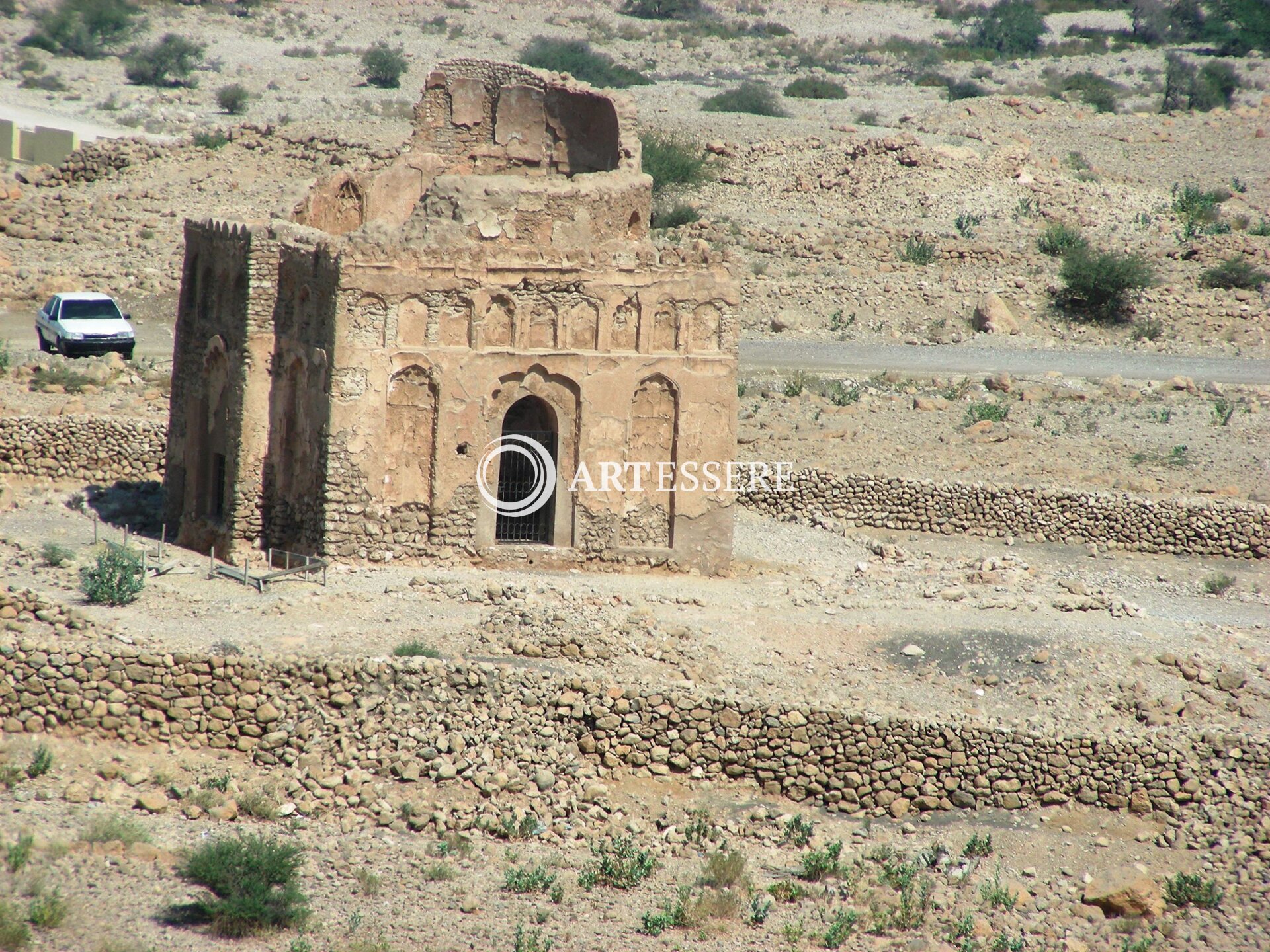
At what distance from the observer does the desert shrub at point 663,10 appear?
69.6 metres

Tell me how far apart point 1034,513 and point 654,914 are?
12237 mm

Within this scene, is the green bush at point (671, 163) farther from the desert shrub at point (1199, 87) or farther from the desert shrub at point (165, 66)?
the desert shrub at point (1199, 87)

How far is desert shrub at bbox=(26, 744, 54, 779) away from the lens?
13.3 m

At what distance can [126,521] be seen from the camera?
2062 cm

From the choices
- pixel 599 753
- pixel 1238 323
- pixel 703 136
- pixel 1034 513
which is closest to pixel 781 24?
pixel 703 136

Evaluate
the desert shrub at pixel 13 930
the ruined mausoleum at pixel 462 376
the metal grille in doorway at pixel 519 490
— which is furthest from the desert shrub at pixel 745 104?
the desert shrub at pixel 13 930

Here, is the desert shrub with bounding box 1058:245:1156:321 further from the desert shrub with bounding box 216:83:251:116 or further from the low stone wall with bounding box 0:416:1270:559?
the desert shrub with bounding box 216:83:251:116

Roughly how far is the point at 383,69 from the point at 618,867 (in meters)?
45.3

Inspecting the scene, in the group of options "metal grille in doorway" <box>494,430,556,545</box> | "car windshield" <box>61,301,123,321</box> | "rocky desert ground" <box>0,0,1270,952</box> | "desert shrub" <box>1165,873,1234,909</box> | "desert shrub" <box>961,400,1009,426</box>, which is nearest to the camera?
"rocky desert ground" <box>0,0,1270,952</box>

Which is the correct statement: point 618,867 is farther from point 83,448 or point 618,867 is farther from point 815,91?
point 815,91

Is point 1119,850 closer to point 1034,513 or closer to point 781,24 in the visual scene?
point 1034,513

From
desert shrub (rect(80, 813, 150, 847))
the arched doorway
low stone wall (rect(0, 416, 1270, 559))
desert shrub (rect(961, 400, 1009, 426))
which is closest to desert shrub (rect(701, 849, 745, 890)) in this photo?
desert shrub (rect(80, 813, 150, 847))

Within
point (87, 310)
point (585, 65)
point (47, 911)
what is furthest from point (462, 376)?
point (585, 65)

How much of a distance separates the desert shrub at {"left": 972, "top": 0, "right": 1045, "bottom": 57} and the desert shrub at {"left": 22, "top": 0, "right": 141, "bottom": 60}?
36.1m
